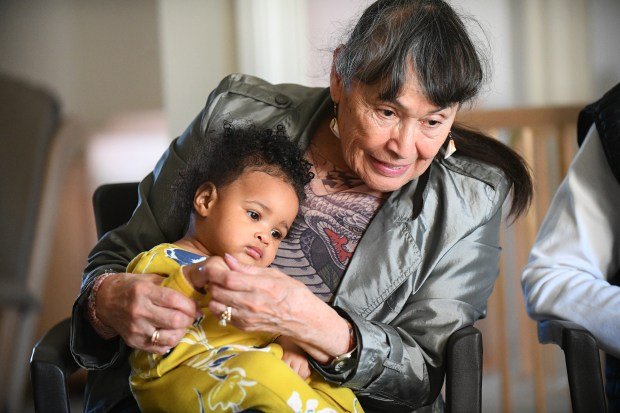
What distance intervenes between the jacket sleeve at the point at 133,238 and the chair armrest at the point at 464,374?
26.1 inches

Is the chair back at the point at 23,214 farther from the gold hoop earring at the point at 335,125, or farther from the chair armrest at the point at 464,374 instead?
the chair armrest at the point at 464,374

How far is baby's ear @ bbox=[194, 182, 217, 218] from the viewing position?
66.6 inches

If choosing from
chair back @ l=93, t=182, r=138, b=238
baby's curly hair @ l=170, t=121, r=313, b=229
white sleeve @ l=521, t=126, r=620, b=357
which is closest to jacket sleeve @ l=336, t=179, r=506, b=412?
white sleeve @ l=521, t=126, r=620, b=357

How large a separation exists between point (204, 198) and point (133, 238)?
268mm

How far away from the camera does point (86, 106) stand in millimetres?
3850

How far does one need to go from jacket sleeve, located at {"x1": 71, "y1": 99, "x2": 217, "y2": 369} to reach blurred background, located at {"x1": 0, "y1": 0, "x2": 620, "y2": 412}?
1480mm

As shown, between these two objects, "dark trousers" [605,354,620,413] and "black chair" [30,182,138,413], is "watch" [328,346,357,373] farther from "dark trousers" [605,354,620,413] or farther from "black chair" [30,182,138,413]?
"dark trousers" [605,354,620,413]

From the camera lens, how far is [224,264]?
1462 mm

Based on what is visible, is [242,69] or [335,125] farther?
[242,69]

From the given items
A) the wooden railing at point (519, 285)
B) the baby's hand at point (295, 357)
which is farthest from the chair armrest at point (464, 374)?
the wooden railing at point (519, 285)

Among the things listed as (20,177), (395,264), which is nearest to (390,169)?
(395,264)

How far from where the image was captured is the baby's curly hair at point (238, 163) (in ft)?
5.65

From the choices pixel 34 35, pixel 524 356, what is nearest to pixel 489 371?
pixel 524 356

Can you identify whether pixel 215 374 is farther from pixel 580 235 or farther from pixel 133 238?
pixel 580 235
